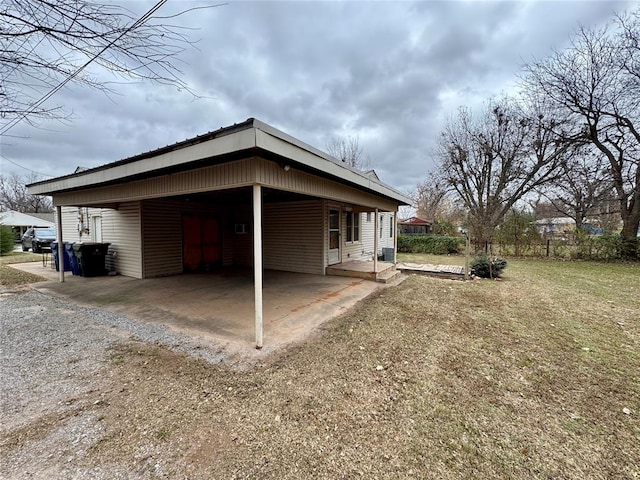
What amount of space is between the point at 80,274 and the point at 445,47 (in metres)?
12.6

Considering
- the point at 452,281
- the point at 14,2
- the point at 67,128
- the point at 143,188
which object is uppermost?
the point at 14,2

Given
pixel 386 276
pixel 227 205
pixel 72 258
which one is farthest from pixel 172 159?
pixel 72 258

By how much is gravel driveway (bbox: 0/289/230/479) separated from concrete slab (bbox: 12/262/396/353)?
0.36m

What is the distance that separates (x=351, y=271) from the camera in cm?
801

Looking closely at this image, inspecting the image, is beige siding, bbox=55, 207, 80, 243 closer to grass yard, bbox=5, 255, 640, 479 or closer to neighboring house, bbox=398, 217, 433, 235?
grass yard, bbox=5, 255, 640, 479

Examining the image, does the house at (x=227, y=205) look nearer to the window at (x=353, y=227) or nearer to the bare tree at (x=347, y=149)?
the window at (x=353, y=227)

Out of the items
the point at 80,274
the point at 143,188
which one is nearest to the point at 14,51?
the point at 143,188

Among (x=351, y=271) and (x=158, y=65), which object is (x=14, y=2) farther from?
(x=351, y=271)

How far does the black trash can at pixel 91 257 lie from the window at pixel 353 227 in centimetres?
792

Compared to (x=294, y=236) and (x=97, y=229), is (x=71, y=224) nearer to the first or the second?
(x=97, y=229)

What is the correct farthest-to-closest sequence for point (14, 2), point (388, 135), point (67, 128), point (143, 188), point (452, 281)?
point (388, 135) < point (452, 281) < point (143, 188) < point (67, 128) < point (14, 2)

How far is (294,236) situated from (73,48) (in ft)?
22.4

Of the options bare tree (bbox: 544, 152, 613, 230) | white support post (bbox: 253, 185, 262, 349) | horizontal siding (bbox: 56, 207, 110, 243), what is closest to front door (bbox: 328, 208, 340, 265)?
white support post (bbox: 253, 185, 262, 349)

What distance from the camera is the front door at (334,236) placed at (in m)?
8.76
